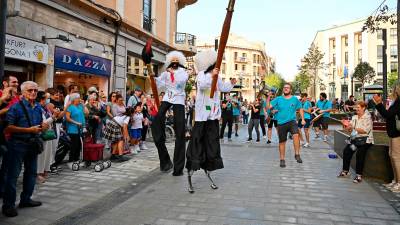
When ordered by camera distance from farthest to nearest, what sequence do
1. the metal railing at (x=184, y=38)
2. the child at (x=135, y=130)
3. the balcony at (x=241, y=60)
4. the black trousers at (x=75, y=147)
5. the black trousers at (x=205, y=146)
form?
the balcony at (x=241, y=60)
the metal railing at (x=184, y=38)
the child at (x=135, y=130)
the black trousers at (x=75, y=147)
the black trousers at (x=205, y=146)

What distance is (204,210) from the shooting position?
433 cm

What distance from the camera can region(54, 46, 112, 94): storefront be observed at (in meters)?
12.4

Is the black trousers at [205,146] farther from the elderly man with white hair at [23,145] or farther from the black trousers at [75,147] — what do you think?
the black trousers at [75,147]

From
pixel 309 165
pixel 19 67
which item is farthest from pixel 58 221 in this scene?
pixel 19 67

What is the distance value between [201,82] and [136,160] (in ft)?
11.1

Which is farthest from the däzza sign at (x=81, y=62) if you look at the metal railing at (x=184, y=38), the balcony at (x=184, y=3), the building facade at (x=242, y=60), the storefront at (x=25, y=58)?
the building facade at (x=242, y=60)

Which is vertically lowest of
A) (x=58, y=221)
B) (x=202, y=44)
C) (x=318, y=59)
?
(x=58, y=221)

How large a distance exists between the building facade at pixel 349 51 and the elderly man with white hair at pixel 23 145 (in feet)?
205

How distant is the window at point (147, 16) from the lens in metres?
19.1

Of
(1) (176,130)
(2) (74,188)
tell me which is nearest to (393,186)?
(1) (176,130)

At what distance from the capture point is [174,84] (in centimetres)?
625

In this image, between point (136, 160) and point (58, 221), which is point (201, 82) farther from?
point (136, 160)

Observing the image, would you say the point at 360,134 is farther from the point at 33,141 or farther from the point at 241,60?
the point at 241,60

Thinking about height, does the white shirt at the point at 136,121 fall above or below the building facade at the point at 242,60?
below
